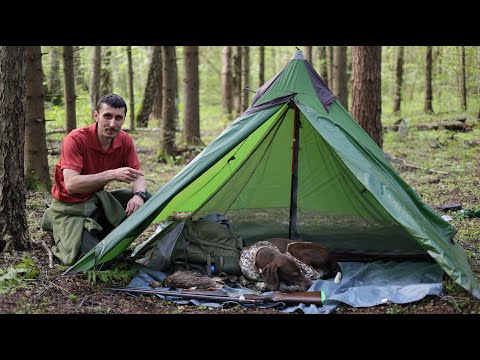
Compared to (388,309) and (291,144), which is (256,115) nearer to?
(291,144)

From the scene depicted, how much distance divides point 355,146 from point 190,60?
24.2ft

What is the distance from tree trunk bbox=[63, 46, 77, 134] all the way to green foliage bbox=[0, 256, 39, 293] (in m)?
5.57

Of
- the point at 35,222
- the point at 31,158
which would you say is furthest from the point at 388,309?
the point at 31,158

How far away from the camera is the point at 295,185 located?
255 inches

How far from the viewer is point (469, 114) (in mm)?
16422

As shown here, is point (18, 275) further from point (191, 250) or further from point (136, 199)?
point (191, 250)

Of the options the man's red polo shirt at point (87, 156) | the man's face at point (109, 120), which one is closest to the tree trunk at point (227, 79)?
the man's red polo shirt at point (87, 156)

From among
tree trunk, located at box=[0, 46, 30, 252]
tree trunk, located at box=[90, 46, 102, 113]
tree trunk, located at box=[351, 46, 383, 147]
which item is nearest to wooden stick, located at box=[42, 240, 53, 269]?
tree trunk, located at box=[0, 46, 30, 252]

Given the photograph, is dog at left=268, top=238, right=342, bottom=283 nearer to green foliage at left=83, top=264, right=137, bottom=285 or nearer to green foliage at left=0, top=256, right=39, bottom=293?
green foliage at left=83, top=264, right=137, bottom=285

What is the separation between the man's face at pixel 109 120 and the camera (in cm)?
538

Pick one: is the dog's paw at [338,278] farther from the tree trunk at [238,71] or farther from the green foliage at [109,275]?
the tree trunk at [238,71]

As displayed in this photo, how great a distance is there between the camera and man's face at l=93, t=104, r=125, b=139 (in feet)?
17.6
